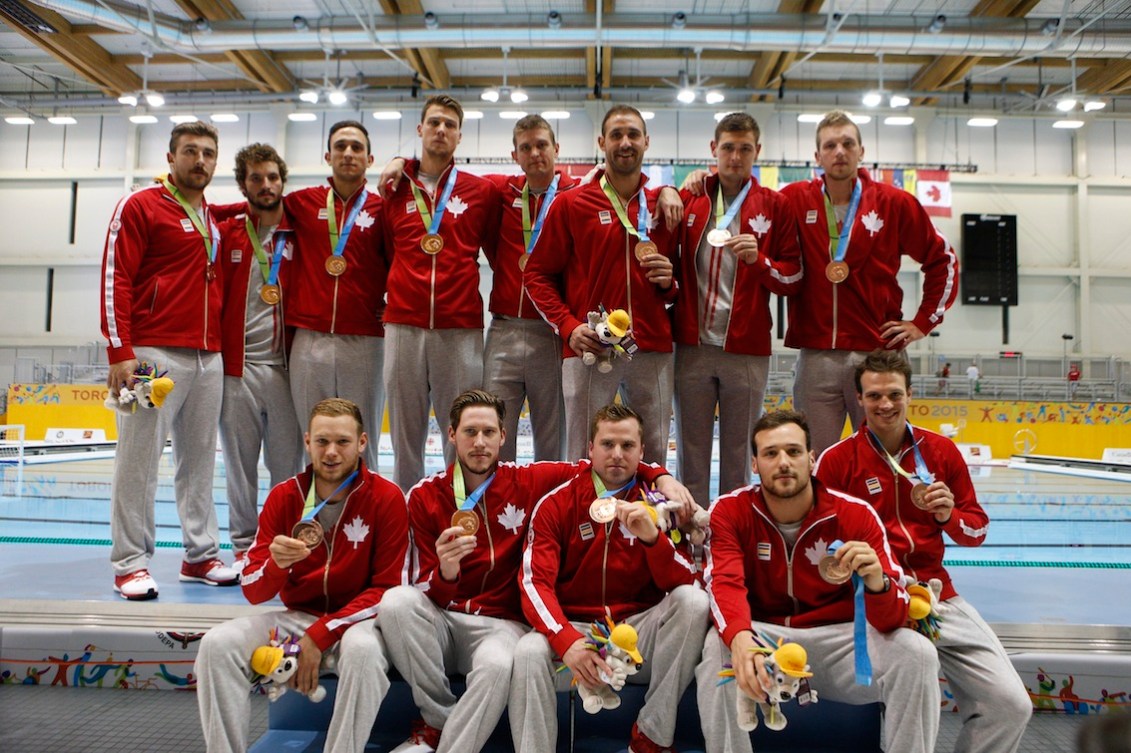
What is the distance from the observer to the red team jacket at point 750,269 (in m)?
4.27

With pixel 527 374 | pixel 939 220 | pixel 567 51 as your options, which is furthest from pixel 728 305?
pixel 939 220

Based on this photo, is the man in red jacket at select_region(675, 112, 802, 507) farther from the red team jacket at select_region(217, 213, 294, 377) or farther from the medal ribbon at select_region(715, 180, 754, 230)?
the red team jacket at select_region(217, 213, 294, 377)

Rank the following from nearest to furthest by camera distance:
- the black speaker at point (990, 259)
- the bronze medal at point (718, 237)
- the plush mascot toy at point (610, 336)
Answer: the plush mascot toy at point (610, 336), the bronze medal at point (718, 237), the black speaker at point (990, 259)

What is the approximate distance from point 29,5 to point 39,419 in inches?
364

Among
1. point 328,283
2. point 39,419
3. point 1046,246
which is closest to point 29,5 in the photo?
point 39,419

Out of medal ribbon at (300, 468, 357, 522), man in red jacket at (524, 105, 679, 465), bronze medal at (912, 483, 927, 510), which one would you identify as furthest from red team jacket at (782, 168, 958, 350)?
medal ribbon at (300, 468, 357, 522)

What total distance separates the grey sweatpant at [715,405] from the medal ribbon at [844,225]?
0.77m

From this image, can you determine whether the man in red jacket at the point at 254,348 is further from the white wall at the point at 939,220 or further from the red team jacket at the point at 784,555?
the white wall at the point at 939,220

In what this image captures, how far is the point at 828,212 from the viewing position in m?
4.43

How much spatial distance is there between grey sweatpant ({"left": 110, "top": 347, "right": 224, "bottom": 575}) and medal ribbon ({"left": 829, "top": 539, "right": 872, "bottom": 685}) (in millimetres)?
3734

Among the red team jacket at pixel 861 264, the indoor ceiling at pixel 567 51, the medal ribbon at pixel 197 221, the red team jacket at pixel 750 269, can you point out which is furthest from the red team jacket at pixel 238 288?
the indoor ceiling at pixel 567 51

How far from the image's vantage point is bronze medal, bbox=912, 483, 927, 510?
11.4ft

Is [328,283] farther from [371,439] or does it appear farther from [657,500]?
[657,500]

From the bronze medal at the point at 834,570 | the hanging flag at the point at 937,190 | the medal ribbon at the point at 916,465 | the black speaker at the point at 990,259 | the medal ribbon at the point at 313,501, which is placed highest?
the hanging flag at the point at 937,190
